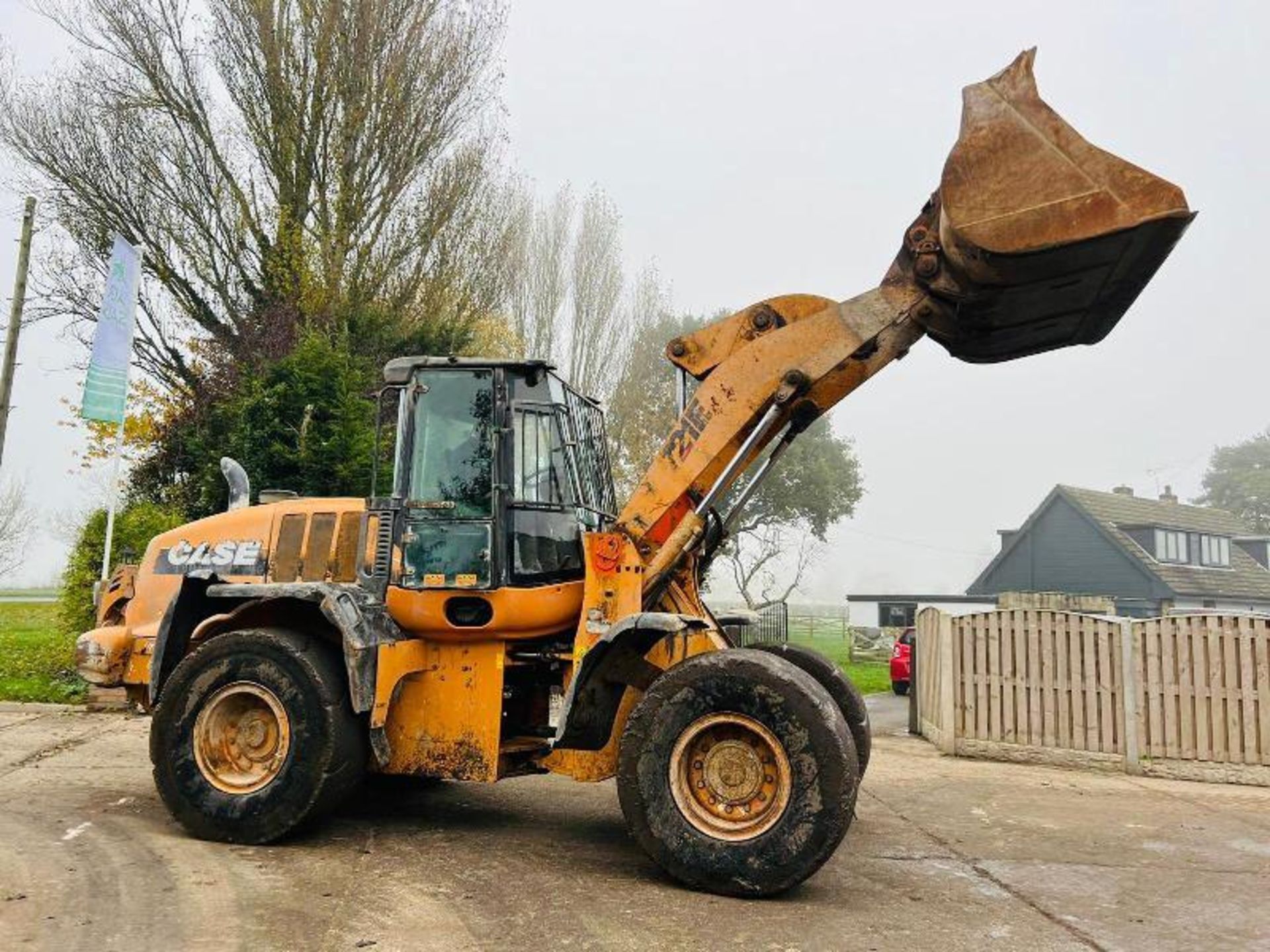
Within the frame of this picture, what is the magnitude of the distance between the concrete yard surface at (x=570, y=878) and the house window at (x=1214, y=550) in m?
30.0

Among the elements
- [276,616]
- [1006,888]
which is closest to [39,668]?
[276,616]

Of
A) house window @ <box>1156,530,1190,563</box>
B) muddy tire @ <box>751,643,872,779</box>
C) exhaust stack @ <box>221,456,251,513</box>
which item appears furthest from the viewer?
house window @ <box>1156,530,1190,563</box>

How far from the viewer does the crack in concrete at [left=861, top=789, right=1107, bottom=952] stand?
14.6 ft

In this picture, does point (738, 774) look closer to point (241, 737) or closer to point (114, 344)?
point (241, 737)

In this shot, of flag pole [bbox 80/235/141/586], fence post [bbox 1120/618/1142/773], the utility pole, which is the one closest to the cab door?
fence post [bbox 1120/618/1142/773]

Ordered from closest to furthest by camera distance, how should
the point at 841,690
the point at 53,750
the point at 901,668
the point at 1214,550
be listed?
the point at 841,690
the point at 53,750
the point at 901,668
the point at 1214,550

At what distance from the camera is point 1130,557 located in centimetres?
3145

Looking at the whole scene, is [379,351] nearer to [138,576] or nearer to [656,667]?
[138,576]

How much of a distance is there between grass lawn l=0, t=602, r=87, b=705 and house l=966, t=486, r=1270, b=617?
95.5 feet

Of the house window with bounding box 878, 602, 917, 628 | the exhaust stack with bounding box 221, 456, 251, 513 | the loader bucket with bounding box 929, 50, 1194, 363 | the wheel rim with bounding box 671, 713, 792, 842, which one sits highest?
the loader bucket with bounding box 929, 50, 1194, 363

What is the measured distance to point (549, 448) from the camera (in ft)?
21.6

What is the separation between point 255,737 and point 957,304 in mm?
4998

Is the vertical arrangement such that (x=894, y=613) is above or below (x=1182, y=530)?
below

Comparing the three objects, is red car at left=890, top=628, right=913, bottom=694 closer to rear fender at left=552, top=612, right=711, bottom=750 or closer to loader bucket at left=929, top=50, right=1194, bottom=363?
rear fender at left=552, top=612, right=711, bottom=750
